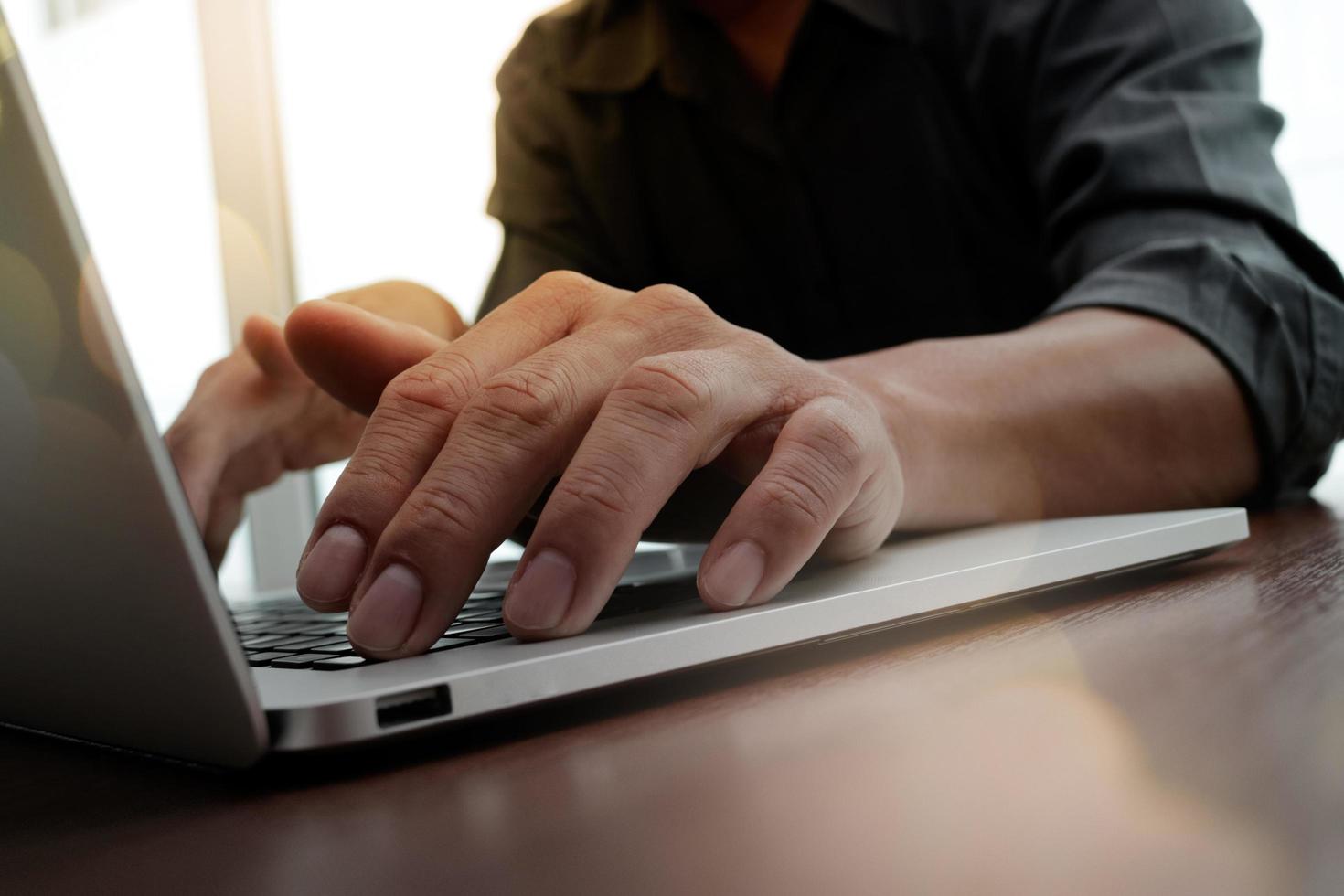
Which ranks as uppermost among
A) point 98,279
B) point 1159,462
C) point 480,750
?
point 98,279

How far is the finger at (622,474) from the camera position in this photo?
27cm

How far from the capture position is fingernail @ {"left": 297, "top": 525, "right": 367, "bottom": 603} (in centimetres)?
30

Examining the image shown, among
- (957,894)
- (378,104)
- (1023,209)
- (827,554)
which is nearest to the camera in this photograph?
(957,894)

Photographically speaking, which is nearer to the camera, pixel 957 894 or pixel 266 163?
pixel 957 894

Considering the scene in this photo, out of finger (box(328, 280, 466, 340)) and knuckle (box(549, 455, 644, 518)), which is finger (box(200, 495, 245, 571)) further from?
knuckle (box(549, 455, 644, 518))

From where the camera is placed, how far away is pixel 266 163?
2037 millimetres

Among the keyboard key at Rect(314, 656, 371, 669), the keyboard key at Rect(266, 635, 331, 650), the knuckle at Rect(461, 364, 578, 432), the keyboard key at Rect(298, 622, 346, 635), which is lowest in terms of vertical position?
the keyboard key at Rect(298, 622, 346, 635)

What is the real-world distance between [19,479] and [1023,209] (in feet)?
3.21

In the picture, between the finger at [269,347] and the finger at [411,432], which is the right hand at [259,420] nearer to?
the finger at [269,347]

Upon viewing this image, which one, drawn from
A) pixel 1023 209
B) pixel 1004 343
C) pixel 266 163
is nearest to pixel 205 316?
pixel 266 163

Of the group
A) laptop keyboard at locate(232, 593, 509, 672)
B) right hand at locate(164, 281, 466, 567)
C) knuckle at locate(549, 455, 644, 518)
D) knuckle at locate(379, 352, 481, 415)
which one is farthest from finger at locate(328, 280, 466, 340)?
knuckle at locate(549, 455, 644, 518)

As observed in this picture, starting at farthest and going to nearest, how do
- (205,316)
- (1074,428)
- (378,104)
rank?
(378,104), (205,316), (1074,428)

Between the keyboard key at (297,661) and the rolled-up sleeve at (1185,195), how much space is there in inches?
20.7

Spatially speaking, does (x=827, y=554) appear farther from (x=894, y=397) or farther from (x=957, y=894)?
(x=957, y=894)
